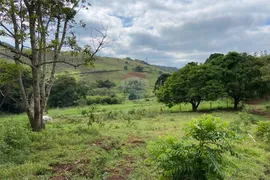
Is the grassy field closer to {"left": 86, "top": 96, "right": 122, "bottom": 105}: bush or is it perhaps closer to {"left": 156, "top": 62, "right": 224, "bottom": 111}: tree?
{"left": 156, "top": 62, "right": 224, "bottom": 111}: tree

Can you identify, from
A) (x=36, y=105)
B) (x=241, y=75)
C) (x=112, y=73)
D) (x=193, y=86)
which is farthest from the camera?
(x=112, y=73)

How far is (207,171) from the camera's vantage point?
316 cm

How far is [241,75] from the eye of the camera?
20.0 meters

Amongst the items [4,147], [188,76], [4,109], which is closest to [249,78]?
[188,76]

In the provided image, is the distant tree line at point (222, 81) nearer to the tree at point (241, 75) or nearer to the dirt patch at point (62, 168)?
the tree at point (241, 75)

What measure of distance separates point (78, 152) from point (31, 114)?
3677 mm

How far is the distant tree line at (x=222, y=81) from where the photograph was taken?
65.8ft

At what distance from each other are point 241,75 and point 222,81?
174cm

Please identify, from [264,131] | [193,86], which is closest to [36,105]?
[264,131]

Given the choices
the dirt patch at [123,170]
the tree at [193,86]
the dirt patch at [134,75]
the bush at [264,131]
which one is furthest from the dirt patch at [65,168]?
the dirt patch at [134,75]

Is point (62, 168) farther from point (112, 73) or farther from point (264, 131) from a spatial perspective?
point (112, 73)

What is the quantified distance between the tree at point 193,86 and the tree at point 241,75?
34.4 inches

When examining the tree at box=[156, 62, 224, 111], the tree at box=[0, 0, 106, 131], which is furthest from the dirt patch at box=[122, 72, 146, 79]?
the tree at box=[0, 0, 106, 131]

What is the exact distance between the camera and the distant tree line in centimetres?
2006
